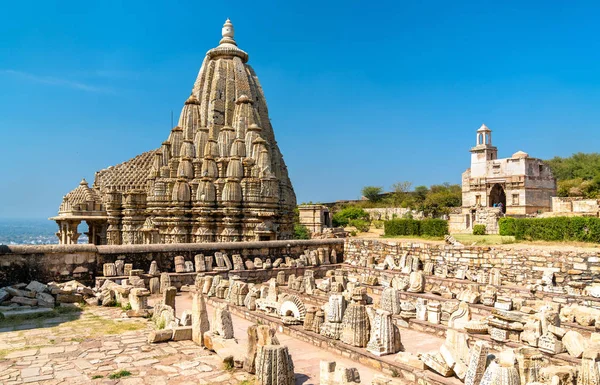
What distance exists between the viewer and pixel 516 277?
40.7 ft

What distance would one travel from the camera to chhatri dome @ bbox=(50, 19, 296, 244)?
21.0m

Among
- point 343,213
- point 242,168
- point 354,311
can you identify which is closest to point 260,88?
point 242,168

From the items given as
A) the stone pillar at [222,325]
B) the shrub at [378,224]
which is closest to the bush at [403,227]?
the shrub at [378,224]

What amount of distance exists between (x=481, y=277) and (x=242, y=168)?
12.5 meters

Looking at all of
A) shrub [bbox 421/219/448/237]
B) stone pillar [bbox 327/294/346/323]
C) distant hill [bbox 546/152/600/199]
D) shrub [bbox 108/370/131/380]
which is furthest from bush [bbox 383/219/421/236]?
distant hill [bbox 546/152/600/199]

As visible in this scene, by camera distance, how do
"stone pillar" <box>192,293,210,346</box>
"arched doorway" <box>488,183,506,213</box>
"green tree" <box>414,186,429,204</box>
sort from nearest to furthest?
"stone pillar" <box>192,293,210,346</box>, "arched doorway" <box>488,183,506,213</box>, "green tree" <box>414,186,429,204</box>

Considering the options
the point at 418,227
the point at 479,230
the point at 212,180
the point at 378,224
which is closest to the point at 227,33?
the point at 212,180

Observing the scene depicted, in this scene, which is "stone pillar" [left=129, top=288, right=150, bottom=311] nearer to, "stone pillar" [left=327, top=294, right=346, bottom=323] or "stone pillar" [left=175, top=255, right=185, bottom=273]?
"stone pillar" [left=327, top=294, right=346, bottom=323]

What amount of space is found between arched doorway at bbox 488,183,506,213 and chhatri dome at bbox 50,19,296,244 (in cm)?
1575

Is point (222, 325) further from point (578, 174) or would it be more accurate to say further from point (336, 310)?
point (578, 174)

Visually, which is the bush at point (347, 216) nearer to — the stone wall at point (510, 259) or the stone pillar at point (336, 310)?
the stone wall at point (510, 259)

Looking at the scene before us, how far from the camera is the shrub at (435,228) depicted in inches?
889

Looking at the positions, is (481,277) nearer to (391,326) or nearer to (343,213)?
(391,326)

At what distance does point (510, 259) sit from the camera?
12.6 metres
